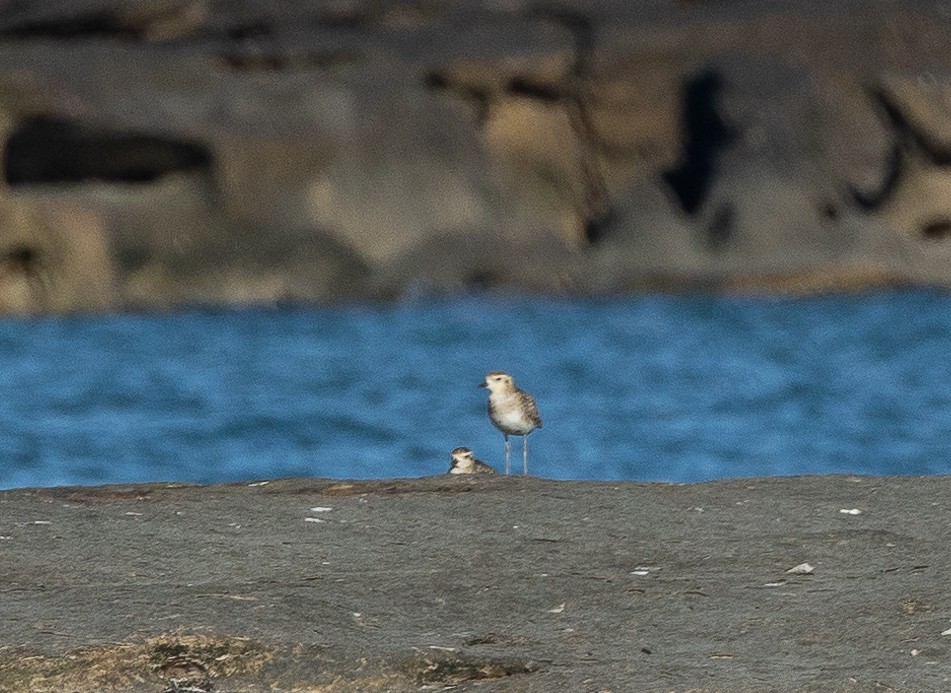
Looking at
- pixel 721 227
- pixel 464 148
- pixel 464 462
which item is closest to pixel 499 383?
pixel 464 462

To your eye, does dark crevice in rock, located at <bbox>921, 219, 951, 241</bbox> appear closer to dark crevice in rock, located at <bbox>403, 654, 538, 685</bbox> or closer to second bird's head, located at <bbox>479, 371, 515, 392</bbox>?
second bird's head, located at <bbox>479, 371, 515, 392</bbox>

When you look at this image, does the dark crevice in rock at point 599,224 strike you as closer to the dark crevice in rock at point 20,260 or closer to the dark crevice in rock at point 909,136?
the dark crevice in rock at point 909,136

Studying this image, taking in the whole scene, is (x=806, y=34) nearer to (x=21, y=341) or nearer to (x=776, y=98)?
(x=776, y=98)

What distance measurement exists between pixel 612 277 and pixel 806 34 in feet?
20.3

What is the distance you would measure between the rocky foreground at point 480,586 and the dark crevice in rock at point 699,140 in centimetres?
3188

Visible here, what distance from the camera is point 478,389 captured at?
28.1 meters

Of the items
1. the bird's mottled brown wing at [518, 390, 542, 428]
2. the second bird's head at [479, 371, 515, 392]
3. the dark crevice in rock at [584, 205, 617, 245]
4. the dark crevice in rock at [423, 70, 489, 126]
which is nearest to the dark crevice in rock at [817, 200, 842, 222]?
the dark crevice in rock at [584, 205, 617, 245]

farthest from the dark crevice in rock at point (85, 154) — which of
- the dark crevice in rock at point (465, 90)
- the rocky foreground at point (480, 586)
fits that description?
the rocky foreground at point (480, 586)

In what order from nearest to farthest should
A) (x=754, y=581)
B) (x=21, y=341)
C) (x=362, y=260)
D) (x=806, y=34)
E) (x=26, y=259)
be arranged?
A: (x=754, y=581)
(x=21, y=341)
(x=26, y=259)
(x=362, y=260)
(x=806, y=34)

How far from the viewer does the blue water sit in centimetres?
2106

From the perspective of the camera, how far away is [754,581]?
20.9 feet

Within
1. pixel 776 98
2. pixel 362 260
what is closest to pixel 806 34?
pixel 776 98

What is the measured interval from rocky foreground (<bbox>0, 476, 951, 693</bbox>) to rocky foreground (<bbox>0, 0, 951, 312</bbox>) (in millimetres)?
28335

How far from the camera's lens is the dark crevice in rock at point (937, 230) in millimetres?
40312
